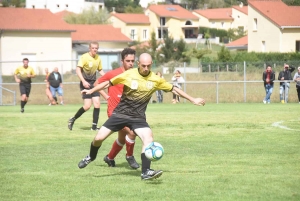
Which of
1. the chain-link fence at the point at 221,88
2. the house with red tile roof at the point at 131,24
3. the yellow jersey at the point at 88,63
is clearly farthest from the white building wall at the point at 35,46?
the house with red tile roof at the point at 131,24

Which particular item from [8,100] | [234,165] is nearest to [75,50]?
[8,100]

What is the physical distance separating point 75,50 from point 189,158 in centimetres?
5880

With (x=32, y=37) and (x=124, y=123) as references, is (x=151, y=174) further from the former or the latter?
(x=32, y=37)

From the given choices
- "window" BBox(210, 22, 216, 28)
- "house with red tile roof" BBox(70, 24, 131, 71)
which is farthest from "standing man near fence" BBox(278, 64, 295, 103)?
"window" BBox(210, 22, 216, 28)

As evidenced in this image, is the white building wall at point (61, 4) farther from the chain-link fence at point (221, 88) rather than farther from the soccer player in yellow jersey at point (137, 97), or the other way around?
the soccer player in yellow jersey at point (137, 97)

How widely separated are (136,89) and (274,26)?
5357 cm

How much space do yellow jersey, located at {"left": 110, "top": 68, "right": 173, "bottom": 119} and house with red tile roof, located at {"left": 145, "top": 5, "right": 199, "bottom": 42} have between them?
106 metres

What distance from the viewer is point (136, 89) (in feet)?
30.8

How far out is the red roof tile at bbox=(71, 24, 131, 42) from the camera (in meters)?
77.8

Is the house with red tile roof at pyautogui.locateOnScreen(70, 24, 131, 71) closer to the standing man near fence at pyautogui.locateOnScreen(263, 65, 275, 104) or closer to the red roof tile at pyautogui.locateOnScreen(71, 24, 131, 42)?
the red roof tile at pyautogui.locateOnScreen(71, 24, 131, 42)

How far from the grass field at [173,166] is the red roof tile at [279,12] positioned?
4396 cm

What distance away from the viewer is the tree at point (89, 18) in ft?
313

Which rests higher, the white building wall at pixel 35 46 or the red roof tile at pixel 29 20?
the red roof tile at pixel 29 20

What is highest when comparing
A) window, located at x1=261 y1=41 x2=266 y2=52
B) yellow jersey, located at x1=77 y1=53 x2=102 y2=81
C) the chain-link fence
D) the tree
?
the tree
